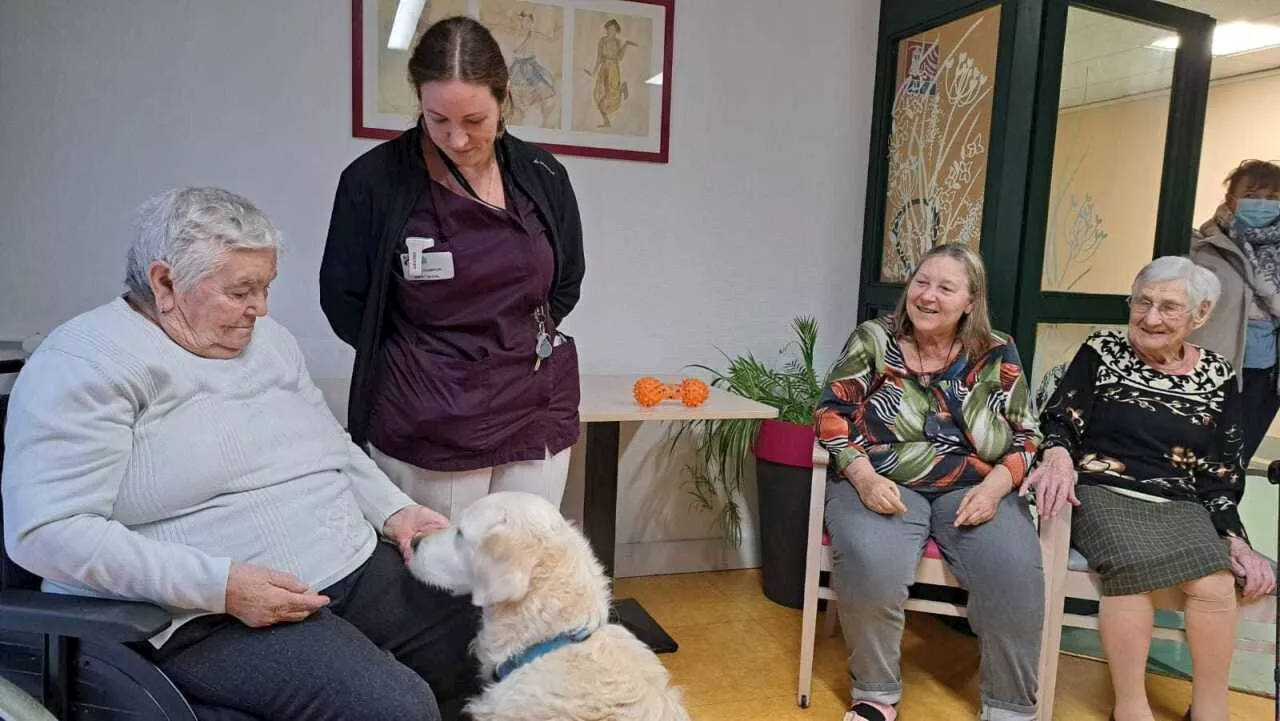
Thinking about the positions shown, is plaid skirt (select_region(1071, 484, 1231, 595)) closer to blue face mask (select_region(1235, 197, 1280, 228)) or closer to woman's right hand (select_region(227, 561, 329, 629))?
blue face mask (select_region(1235, 197, 1280, 228))

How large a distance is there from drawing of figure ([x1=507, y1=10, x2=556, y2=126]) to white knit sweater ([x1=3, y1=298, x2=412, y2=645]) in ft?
5.16

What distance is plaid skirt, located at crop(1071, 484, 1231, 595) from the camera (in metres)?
2.07

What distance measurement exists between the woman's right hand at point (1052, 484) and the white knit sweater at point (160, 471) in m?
1.69

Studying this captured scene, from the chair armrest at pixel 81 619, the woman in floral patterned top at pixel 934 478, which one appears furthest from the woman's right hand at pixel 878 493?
the chair armrest at pixel 81 619

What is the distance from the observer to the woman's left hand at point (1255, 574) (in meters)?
2.06

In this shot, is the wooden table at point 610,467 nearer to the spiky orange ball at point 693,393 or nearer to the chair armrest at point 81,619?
the spiky orange ball at point 693,393

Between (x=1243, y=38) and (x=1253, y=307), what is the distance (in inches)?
76.6

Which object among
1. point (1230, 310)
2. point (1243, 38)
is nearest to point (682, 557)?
point (1230, 310)

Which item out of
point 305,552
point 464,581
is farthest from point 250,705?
point 464,581

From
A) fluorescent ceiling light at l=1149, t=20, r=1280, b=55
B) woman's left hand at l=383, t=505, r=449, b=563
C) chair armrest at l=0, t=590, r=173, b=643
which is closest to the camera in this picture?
chair armrest at l=0, t=590, r=173, b=643

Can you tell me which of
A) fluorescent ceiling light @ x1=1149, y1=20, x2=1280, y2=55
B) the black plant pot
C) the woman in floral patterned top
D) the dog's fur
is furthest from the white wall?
fluorescent ceiling light @ x1=1149, y1=20, x2=1280, y2=55

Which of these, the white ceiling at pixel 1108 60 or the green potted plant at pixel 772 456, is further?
the green potted plant at pixel 772 456

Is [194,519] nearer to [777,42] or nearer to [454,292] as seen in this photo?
[454,292]

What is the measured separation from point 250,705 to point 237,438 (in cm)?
42
